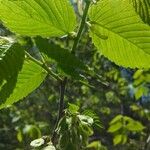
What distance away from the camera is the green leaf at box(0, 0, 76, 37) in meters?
0.95

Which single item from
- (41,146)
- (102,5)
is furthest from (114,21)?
(41,146)

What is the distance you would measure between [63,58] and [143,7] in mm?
186

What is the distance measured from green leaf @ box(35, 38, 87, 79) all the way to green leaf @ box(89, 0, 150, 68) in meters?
0.10

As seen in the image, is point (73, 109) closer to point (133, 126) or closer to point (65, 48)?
point (65, 48)

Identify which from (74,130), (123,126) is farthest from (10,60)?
(123,126)

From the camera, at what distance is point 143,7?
935 mm

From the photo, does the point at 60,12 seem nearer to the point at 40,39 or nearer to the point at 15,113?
the point at 40,39

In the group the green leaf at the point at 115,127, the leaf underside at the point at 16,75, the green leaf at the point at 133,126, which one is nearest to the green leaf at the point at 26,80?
the leaf underside at the point at 16,75

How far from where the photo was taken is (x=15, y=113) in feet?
27.1

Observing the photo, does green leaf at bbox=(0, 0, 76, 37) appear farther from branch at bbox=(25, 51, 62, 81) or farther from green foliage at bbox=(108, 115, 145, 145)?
green foliage at bbox=(108, 115, 145, 145)

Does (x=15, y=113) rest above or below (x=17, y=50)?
below

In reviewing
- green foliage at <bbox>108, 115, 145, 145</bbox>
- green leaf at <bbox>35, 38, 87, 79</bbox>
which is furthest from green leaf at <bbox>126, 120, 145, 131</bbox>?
green leaf at <bbox>35, 38, 87, 79</bbox>

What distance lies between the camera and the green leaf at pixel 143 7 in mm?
931

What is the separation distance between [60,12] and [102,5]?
9 centimetres
